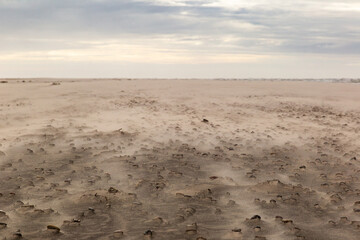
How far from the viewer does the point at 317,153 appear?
323 inches

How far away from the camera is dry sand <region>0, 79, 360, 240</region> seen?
15.4 feet

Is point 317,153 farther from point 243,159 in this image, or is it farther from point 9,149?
point 9,149

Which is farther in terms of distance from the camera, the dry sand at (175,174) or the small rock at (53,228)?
the dry sand at (175,174)

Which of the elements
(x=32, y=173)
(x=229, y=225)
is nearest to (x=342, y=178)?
(x=229, y=225)

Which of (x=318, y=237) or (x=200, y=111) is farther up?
(x=200, y=111)

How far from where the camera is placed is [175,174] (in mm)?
6574

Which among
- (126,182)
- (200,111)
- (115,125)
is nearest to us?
(126,182)

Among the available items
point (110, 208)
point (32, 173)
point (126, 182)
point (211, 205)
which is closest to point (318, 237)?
point (211, 205)

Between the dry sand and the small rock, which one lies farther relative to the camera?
the dry sand

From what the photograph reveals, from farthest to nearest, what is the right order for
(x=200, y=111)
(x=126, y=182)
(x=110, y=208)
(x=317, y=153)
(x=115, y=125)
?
(x=200, y=111)
(x=115, y=125)
(x=317, y=153)
(x=126, y=182)
(x=110, y=208)

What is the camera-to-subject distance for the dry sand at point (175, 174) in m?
4.70

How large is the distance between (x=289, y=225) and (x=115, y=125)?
227 inches

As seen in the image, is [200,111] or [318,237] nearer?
[318,237]

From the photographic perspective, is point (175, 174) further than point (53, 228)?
Yes
